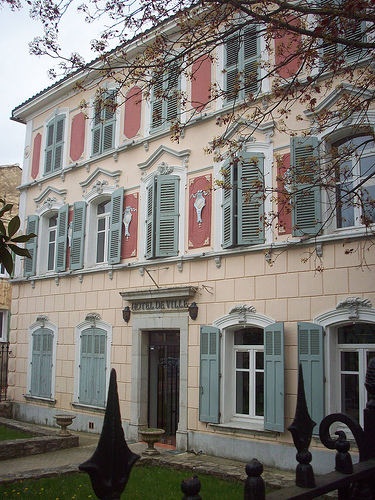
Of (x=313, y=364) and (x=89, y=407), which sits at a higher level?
(x=313, y=364)

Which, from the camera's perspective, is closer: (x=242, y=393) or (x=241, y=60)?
(x=242, y=393)

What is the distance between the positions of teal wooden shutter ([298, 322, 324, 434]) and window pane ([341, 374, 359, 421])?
0.50 meters

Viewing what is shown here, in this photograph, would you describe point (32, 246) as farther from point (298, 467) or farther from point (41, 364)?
point (298, 467)

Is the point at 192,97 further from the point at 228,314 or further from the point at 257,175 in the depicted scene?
the point at 228,314

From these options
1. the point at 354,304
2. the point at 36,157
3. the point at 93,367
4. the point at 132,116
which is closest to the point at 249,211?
the point at 354,304

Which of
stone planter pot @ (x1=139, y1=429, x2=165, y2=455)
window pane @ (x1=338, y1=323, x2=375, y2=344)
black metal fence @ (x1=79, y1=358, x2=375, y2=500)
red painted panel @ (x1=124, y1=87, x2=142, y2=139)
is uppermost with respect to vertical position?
red painted panel @ (x1=124, y1=87, x2=142, y2=139)

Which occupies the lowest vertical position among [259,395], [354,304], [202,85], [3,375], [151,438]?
[151,438]

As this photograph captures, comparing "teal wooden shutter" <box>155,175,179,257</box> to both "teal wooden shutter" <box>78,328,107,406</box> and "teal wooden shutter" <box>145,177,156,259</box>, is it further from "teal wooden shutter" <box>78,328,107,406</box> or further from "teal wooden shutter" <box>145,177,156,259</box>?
"teal wooden shutter" <box>78,328,107,406</box>

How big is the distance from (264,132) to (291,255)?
2785 millimetres

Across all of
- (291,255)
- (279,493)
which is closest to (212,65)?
(291,255)

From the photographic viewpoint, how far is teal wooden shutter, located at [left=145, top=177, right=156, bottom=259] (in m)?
12.9

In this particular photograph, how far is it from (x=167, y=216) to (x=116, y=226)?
197cm

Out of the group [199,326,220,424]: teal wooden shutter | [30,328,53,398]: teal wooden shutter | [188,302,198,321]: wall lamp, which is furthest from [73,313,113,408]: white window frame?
[199,326,220,424]: teal wooden shutter

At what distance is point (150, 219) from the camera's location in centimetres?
1316
